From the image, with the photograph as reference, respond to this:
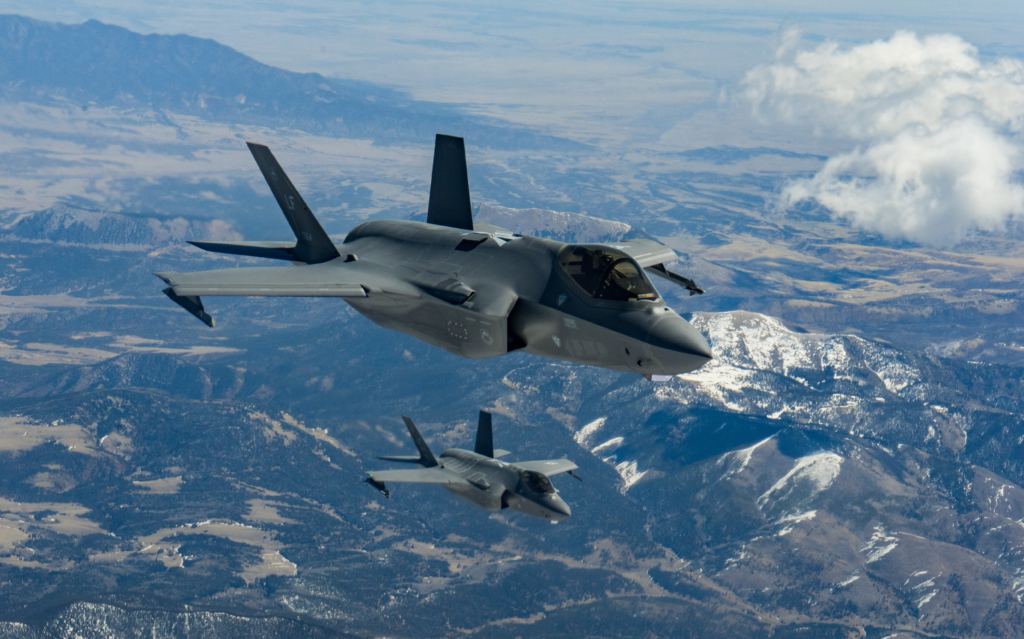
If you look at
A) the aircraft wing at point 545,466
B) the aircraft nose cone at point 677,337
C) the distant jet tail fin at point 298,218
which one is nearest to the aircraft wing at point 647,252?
the aircraft nose cone at point 677,337

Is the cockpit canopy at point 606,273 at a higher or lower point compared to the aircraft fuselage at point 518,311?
higher

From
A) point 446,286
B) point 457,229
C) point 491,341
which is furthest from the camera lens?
point 457,229

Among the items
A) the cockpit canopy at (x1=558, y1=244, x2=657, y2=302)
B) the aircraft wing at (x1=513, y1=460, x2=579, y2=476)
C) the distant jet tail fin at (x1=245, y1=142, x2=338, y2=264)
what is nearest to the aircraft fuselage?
the cockpit canopy at (x1=558, y1=244, x2=657, y2=302)

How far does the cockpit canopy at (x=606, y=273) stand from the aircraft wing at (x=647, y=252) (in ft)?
22.6

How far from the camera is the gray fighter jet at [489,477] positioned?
57.2 metres

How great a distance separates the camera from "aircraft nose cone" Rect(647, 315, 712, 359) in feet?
84.5

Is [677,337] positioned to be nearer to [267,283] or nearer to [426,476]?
[267,283]

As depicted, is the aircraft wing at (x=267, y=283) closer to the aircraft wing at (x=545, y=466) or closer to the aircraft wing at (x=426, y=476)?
the aircraft wing at (x=426, y=476)

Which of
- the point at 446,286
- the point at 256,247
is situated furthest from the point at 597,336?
the point at 256,247

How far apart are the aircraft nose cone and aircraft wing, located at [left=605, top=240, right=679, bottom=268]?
933 cm

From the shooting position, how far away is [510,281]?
30766 mm

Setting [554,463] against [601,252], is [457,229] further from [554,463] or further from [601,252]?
[554,463]

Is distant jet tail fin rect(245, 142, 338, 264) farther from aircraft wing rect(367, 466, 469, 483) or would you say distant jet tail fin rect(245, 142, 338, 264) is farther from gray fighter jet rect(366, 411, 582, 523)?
gray fighter jet rect(366, 411, 582, 523)

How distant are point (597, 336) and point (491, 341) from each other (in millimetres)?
3862
